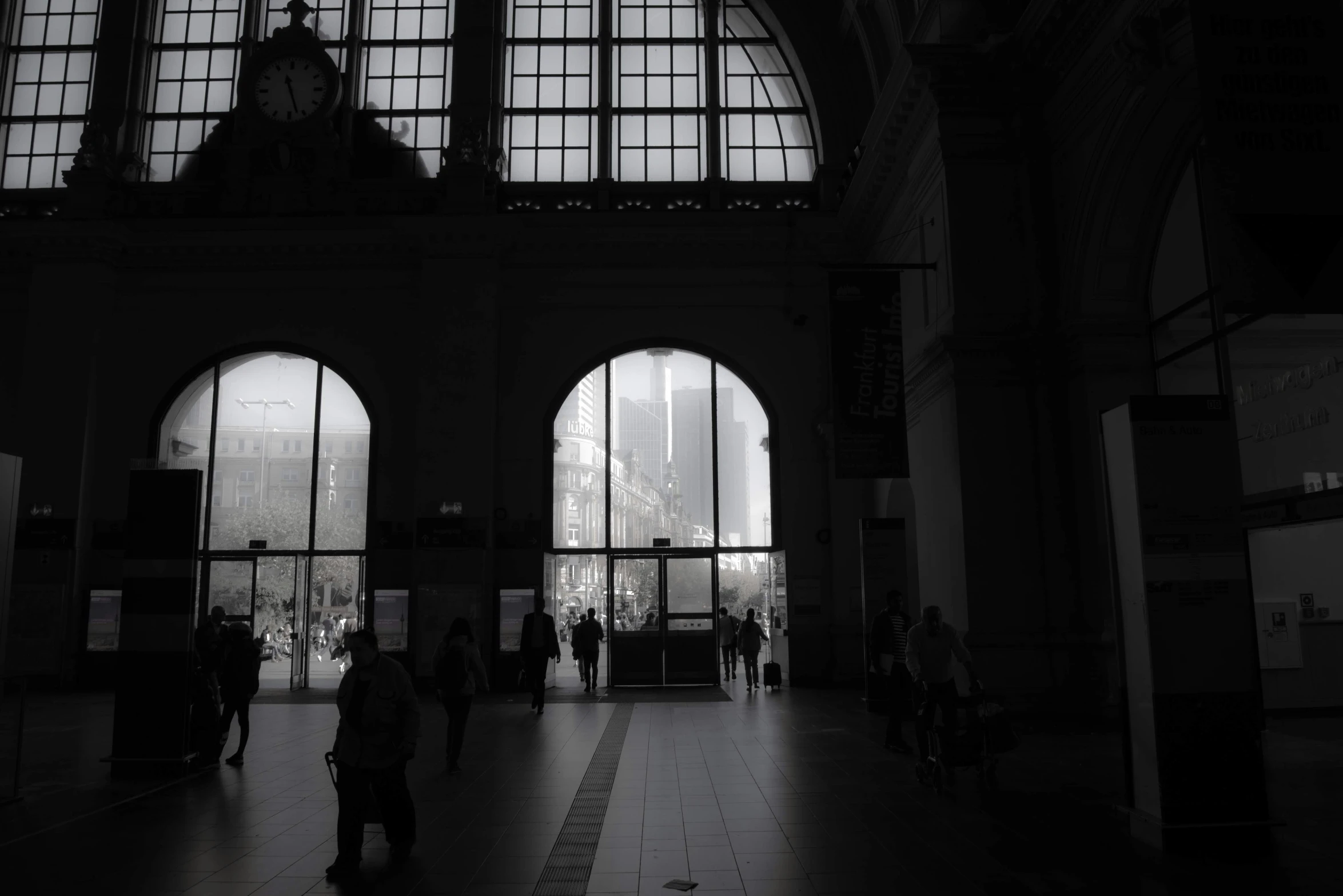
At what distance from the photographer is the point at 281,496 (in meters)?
18.7

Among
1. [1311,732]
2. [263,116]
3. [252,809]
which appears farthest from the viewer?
[263,116]

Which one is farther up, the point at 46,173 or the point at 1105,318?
the point at 46,173

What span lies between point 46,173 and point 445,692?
17909 millimetres

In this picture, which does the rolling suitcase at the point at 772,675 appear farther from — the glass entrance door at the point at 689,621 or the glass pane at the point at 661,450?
the glass pane at the point at 661,450

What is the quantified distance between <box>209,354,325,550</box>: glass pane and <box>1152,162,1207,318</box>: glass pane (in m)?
14.8

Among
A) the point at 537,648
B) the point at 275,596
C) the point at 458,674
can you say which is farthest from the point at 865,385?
the point at 275,596

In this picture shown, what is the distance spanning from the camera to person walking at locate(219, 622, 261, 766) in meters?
9.54

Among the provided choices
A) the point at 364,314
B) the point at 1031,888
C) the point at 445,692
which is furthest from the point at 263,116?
the point at 1031,888

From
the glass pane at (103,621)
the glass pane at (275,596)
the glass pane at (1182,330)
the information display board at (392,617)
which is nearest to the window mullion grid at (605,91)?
the information display board at (392,617)

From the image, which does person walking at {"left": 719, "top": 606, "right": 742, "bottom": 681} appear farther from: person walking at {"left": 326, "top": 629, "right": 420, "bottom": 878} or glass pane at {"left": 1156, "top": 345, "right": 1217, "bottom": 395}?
person walking at {"left": 326, "top": 629, "right": 420, "bottom": 878}

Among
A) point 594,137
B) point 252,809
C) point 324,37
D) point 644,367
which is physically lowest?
point 252,809

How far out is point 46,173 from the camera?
20.5 meters

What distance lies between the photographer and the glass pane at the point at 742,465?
18.7 m

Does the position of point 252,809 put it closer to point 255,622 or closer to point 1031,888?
point 1031,888
